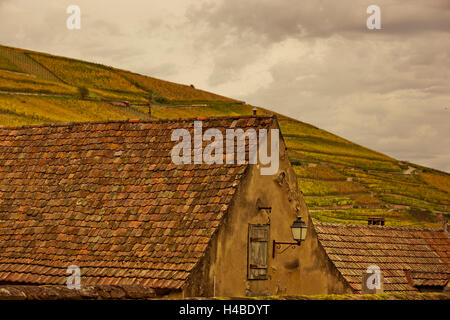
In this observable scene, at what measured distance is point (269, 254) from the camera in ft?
59.5

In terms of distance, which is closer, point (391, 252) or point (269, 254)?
point (269, 254)

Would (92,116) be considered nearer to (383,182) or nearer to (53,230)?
(383,182)

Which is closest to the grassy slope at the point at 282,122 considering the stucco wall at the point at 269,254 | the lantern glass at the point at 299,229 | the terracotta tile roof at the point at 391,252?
the terracotta tile roof at the point at 391,252

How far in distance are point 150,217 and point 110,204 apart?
135 cm

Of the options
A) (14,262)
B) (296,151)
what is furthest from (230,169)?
(296,151)

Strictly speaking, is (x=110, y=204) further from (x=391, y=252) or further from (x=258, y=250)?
(x=391, y=252)

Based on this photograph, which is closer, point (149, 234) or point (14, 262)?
point (149, 234)

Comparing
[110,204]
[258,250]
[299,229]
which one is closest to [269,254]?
[258,250]

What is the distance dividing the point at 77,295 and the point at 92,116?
83585 millimetres

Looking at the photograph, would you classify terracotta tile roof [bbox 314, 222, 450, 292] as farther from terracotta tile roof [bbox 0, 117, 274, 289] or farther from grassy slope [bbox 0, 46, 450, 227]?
grassy slope [bbox 0, 46, 450, 227]

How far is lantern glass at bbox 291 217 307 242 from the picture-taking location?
17.9 metres

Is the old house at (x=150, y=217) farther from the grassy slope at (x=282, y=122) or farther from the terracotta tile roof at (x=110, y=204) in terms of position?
the grassy slope at (x=282, y=122)

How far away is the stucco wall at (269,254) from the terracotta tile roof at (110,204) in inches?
15.4

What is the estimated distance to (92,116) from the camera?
90.4 meters
